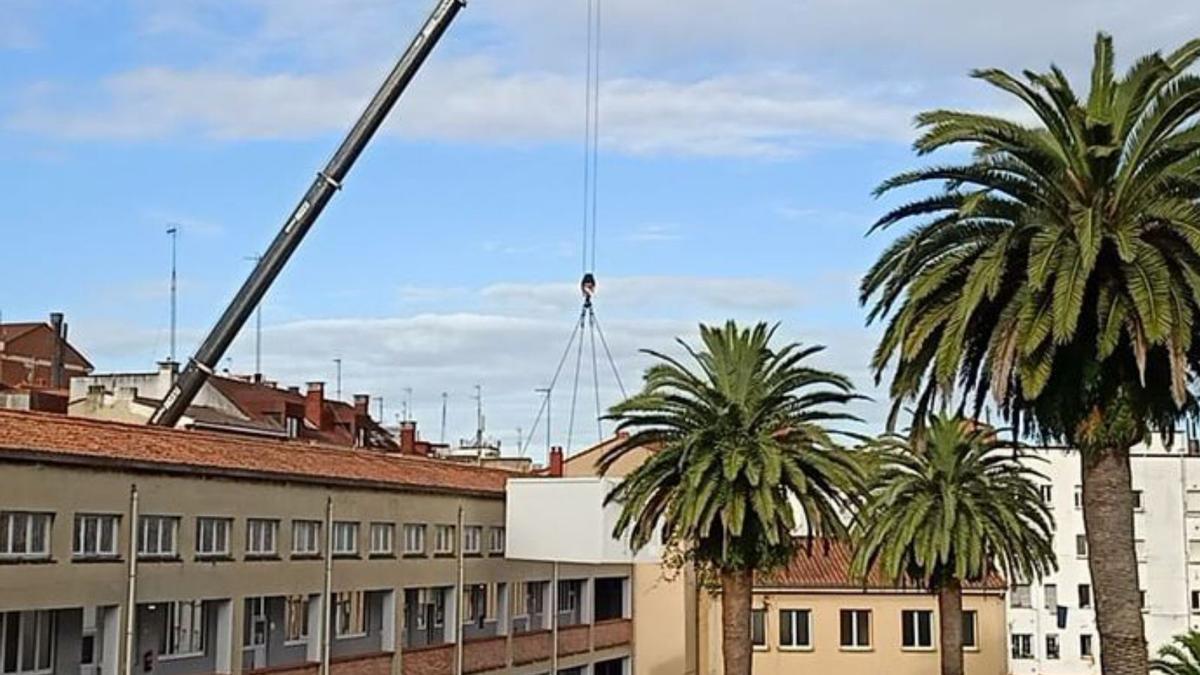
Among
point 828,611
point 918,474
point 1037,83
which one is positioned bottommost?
point 828,611

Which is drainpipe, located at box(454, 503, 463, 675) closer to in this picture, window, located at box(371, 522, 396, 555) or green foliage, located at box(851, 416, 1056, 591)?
window, located at box(371, 522, 396, 555)

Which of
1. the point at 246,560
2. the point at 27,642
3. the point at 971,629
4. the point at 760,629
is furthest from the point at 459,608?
the point at 971,629

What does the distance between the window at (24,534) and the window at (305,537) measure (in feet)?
30.8

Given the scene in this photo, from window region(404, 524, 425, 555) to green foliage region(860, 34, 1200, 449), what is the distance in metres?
24.1

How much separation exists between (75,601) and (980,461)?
89.0 ft

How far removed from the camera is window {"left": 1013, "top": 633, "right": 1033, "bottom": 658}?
87.0 m

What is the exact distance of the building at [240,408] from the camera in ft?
200

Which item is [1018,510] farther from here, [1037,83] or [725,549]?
[1037,83]

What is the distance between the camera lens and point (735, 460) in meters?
36.4

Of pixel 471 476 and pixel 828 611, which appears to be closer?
pixel 471 476

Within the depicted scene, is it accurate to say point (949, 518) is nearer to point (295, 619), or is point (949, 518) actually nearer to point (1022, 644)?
point (295, 619)

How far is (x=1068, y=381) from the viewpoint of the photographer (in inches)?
925

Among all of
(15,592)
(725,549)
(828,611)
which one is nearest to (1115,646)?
(725,549)

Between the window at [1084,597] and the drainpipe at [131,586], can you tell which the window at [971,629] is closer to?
the window at [1084,597]
